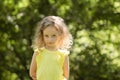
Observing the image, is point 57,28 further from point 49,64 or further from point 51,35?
point 49,64

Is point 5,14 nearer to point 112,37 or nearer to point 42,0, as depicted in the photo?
point 42,0

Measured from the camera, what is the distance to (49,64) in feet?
13.4

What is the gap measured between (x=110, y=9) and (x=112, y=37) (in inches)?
27.3

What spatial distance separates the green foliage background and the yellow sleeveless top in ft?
20.2

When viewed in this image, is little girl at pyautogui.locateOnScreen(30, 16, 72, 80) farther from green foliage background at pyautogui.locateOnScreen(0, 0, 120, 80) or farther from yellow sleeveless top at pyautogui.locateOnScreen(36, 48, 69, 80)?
green foliage background at pyautogui.locateOnScreen(0, 0, 120, 80)

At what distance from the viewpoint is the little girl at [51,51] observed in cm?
408

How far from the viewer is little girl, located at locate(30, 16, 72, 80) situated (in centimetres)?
408

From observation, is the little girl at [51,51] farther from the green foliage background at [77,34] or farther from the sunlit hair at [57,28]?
the green foliage background at [77,34]

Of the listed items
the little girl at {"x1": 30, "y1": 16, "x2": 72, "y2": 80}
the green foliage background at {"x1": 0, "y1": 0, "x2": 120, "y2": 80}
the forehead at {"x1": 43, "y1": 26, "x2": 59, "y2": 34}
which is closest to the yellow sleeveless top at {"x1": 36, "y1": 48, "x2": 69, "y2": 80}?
the little girl at {"x1": 30, "y1": 16, "x2": 72, "y2": 80}

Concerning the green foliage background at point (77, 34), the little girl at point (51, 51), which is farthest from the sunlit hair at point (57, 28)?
the green foliage background at point (77, 34)

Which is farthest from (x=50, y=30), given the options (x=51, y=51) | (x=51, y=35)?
(x=51, y=51)

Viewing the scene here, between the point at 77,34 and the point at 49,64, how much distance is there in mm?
6721

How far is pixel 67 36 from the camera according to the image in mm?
4242

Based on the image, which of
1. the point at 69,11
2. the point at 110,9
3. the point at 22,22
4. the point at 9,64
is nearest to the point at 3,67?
the point at 9,64
